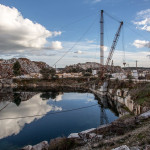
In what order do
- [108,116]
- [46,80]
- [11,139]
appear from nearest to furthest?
[11,139], [108,116], [46,80]

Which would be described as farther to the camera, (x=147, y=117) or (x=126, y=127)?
(x=147, y=117)

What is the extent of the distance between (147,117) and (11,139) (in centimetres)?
1186

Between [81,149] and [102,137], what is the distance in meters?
1.75

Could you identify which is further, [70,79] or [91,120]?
[70,79]

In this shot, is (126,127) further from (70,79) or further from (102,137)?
(70,79)

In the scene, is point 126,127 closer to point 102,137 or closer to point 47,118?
point 102,137

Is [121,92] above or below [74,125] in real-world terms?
above

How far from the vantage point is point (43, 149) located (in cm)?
882

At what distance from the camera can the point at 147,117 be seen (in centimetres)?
1095

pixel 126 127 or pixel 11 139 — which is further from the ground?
pixel 126 127

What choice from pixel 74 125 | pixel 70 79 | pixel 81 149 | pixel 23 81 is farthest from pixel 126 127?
pixel 23 81

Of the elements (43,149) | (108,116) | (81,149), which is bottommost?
(108,116)

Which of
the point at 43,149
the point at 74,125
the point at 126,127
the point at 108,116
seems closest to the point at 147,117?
the point at 126,127

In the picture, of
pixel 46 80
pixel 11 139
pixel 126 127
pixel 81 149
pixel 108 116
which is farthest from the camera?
pixel 46 80
